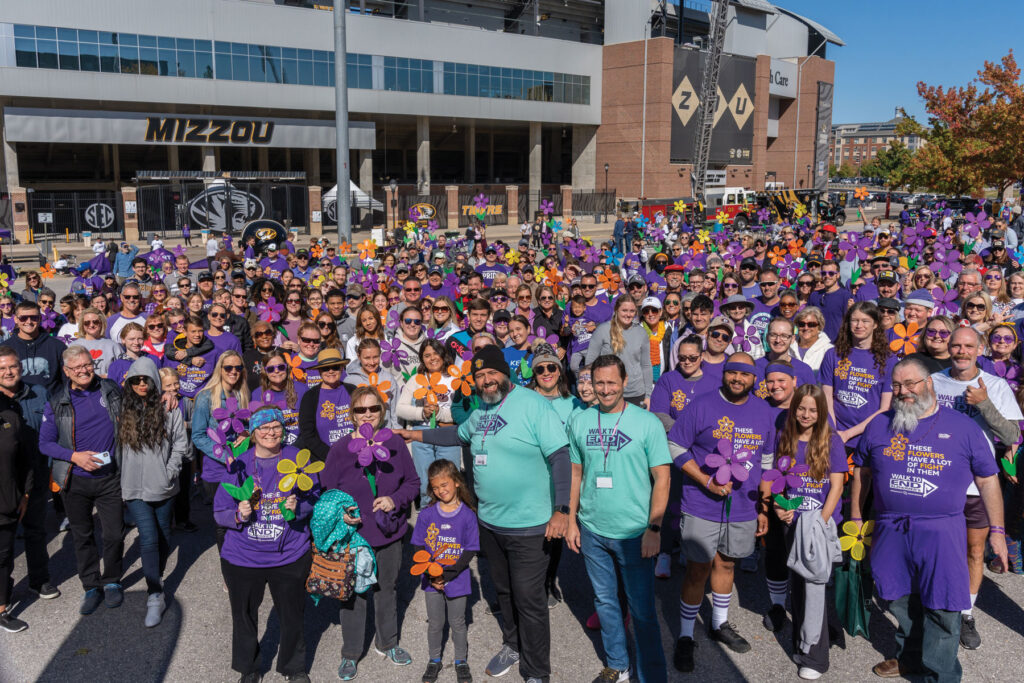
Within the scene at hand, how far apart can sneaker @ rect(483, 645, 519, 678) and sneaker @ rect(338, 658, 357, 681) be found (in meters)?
0.76

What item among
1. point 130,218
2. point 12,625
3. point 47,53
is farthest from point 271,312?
point 47,53

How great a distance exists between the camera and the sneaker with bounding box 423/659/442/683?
181 inches

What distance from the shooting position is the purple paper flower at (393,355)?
6391 millimetres

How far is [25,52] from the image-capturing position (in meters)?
34.4

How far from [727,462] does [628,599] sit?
0.92m

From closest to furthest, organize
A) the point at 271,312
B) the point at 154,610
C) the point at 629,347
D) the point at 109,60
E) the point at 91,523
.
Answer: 1. the point at 154,610
2. the point at 91,523
3. the point at 629,347
4. the point at 271,312
5. the point at 109,60

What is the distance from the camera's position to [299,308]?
8.65 meters

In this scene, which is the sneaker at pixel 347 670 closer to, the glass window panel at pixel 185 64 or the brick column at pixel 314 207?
the brick column at pixel 314 207

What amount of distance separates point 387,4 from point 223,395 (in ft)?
152

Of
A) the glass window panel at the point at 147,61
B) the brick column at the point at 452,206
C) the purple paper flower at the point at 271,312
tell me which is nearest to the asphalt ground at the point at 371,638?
the purple paper flower at the point at 271,312

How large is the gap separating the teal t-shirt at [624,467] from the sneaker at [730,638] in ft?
3.59

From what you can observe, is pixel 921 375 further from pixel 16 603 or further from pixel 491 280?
pixel 491 280

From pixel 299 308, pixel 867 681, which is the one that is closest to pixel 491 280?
pixel 299 308

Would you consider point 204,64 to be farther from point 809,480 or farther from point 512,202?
point 809,480
